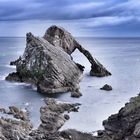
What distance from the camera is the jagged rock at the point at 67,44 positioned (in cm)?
12719

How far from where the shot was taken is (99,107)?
283 feet

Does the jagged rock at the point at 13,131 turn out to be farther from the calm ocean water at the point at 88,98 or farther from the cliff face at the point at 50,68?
the cliff face at the point at 50,68

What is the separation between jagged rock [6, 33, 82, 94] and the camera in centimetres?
10356

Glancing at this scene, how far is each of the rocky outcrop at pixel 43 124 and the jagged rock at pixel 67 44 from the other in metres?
39.8

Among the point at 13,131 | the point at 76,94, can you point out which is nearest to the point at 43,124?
the point at 13,131

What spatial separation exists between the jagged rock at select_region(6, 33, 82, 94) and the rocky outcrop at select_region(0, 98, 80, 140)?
14044mm

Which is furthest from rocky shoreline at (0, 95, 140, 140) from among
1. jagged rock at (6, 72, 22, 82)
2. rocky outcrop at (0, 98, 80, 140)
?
jagged rock at (6, 72, 22, 82)

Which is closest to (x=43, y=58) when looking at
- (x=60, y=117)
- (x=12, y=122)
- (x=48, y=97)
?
(x=48, y=97)

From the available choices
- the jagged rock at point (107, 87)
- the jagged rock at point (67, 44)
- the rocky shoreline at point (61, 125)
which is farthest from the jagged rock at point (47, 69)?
the rocky shoreline at point (61, 125)

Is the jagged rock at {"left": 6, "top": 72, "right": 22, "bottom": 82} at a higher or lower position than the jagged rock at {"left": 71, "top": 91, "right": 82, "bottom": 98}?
higher

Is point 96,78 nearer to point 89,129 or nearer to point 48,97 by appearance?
point 48,97

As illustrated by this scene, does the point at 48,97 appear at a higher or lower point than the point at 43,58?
lower

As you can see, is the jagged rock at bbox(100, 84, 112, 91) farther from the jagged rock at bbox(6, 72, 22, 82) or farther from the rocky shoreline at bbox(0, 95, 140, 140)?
the rocky shoreline at bbox(0, 95, 140, 140)

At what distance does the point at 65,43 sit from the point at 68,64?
1688 centimetres
